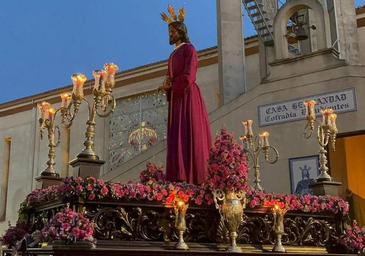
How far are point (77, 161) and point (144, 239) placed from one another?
1.15 metres

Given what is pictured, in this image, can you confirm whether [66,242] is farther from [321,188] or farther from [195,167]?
[321,188]

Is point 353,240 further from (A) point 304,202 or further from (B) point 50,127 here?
(B) point 50,127

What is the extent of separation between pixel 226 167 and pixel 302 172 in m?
5.85

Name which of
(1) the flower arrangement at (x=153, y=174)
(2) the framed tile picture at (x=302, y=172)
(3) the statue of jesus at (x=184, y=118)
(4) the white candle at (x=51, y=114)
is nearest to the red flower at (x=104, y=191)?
(3) the statue of jesus at (x=184, y=118)

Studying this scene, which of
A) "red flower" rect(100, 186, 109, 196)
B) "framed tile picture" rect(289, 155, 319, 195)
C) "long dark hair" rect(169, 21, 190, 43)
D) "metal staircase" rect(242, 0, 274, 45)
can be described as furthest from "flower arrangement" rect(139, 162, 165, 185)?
"metal staircase" rect(242, 0, 274, 45)

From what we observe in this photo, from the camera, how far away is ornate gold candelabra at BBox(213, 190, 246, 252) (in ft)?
Result: 21.2

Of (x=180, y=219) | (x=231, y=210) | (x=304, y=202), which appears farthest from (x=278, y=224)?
(x=180, y=219)

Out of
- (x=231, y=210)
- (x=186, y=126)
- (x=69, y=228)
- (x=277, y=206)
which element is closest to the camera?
(x=69, y=228)

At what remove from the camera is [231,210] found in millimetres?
6469

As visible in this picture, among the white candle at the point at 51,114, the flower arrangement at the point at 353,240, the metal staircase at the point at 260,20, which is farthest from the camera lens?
the metal staircase at the point at 260,20

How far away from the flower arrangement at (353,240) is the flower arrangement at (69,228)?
12.1ft

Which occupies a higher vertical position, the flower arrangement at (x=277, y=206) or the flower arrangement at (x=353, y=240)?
the flower arrangement at (x=277, y=206)

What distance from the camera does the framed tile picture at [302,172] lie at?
1184 cm

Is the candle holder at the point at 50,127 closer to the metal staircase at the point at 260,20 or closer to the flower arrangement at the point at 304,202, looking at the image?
the flower arrangement at the point at 304,202
